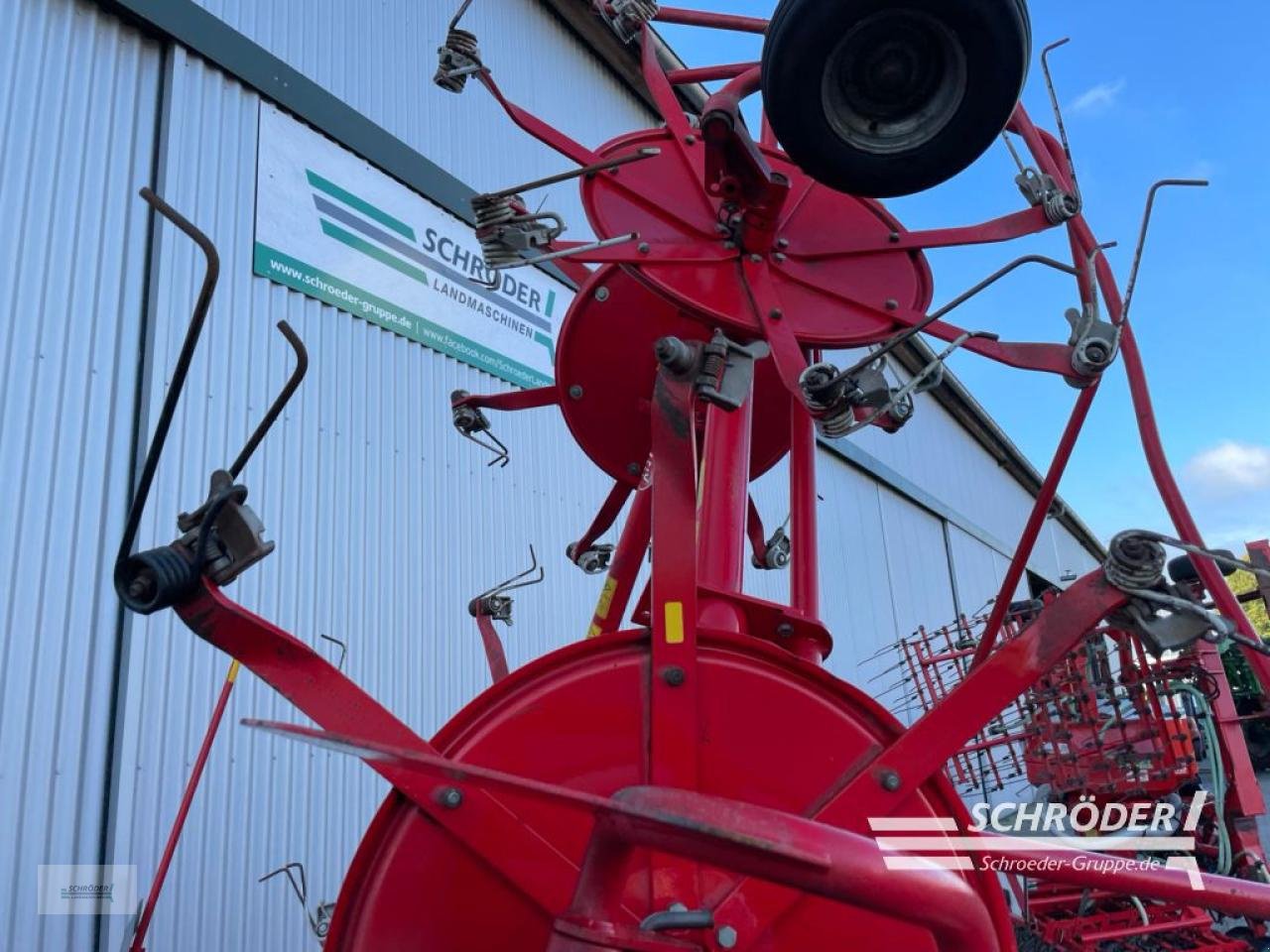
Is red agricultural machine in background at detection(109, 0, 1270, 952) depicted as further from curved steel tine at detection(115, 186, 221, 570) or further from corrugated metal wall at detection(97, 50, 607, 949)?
corrugated metal wall at detection(97, 50, 607, 949)

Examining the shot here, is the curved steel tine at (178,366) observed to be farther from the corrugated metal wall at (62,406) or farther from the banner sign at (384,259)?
the banner sign at (384,259)

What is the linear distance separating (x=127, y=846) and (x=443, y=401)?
2.69m

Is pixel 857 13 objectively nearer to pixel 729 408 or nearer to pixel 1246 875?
pixel 729 408

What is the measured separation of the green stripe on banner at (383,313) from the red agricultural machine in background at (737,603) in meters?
2.02

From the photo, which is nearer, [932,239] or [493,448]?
[932,239]

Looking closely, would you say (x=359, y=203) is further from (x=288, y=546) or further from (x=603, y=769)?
(x=603, y=769)

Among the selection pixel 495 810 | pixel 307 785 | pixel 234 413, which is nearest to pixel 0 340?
pixel 234 413

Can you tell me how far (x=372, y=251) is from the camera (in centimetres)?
486

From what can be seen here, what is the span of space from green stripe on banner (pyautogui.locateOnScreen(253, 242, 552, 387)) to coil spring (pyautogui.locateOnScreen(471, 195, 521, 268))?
265cm

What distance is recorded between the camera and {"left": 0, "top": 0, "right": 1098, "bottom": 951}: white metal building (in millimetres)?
3146

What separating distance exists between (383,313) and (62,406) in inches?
71.8

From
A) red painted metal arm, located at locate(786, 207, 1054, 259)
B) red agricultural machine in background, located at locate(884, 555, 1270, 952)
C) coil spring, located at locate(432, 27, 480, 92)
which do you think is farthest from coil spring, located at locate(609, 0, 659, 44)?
red agricultural machine in background, located at locate(884, 555, 1270, 952)

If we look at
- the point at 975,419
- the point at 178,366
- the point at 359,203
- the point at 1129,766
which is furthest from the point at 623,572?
the point at 975,419

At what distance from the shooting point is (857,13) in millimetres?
1837
